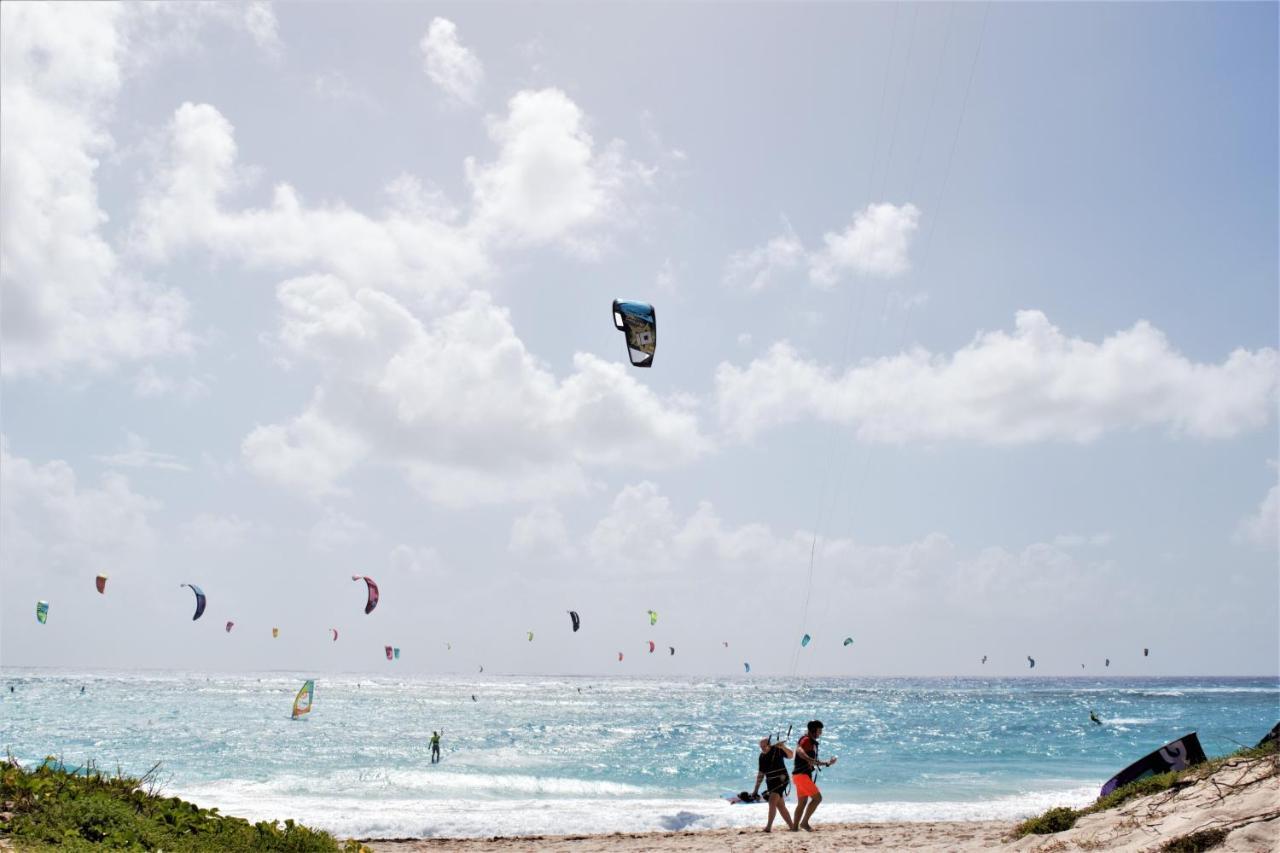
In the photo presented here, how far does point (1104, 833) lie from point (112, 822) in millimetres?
7239

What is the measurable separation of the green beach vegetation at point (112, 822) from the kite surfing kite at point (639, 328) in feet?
25.9

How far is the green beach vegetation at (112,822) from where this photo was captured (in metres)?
5.59

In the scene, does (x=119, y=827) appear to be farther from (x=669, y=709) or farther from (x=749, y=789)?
(x=669, y=709)

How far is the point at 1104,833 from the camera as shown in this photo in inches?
254

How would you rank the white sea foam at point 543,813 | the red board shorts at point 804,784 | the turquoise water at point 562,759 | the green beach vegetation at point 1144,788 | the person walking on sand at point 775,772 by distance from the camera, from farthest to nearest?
the turquoise water at point 562,759
the white sea foam at point 543,813
the person walking on sand at point 775,772
the red board shorts at point 804,784
the green beach vegetation at point 1144,788

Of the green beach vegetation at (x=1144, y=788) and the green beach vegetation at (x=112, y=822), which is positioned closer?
the green beach vegetation at (x=112, y=822)

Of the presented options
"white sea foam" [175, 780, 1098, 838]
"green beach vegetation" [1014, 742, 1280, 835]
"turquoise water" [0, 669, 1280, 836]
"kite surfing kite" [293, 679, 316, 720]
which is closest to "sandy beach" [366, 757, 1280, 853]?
"green beach vegetation" [1014, 742, 1280, 835]

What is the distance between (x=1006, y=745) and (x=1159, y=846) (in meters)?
28.6

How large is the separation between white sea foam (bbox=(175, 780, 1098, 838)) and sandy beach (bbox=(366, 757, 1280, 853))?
144 cm

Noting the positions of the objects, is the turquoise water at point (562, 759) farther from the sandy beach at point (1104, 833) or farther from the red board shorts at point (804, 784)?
the red board shorts at point (804, 784)

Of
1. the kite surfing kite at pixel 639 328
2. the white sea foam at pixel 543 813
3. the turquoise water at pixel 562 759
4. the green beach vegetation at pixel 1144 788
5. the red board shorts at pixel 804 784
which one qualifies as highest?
the kite surfing kite at pixel 639 328

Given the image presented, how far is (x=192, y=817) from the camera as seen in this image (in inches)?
262

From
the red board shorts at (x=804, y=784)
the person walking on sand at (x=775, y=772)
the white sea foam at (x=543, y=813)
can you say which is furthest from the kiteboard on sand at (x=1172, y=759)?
the white sea foam at (x=543, y=813)

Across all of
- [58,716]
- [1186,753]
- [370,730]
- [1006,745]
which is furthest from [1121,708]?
[58,716]
